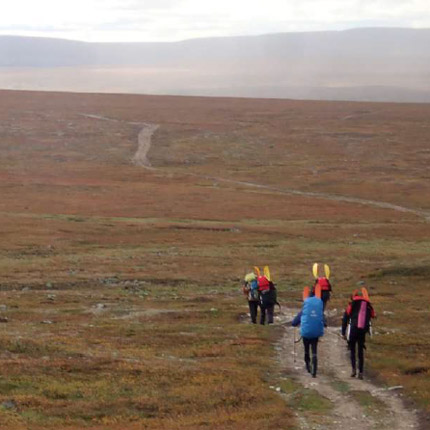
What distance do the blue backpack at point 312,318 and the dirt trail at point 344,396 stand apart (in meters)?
1.13

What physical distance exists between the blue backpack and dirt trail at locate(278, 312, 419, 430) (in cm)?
113

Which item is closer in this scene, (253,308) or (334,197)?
(253,308)

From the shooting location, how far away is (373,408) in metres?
19.5

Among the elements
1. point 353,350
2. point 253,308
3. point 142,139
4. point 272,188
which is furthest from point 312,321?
point 142,139

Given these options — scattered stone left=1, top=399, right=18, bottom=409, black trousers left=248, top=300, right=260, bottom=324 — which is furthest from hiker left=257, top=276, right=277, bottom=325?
scattered stone left=1, top=399, right=18, bottom=409

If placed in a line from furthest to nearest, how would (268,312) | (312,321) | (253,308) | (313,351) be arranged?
(253,308) → (268,312) → (313,351) → (312,321)

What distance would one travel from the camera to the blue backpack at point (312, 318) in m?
22.0

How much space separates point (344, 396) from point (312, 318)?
2.20m

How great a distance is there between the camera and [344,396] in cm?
2058

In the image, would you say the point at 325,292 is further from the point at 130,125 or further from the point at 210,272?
the point at 130,125

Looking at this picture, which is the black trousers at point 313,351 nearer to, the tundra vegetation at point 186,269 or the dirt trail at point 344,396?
the dirt trail at point 344,396

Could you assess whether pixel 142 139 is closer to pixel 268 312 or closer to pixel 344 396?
pixel 268 312

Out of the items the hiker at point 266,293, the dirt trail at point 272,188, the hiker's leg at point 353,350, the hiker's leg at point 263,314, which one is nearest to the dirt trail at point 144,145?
the dirt trail at point 272,188

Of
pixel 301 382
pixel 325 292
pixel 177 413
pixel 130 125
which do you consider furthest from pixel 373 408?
pixel 130 125
